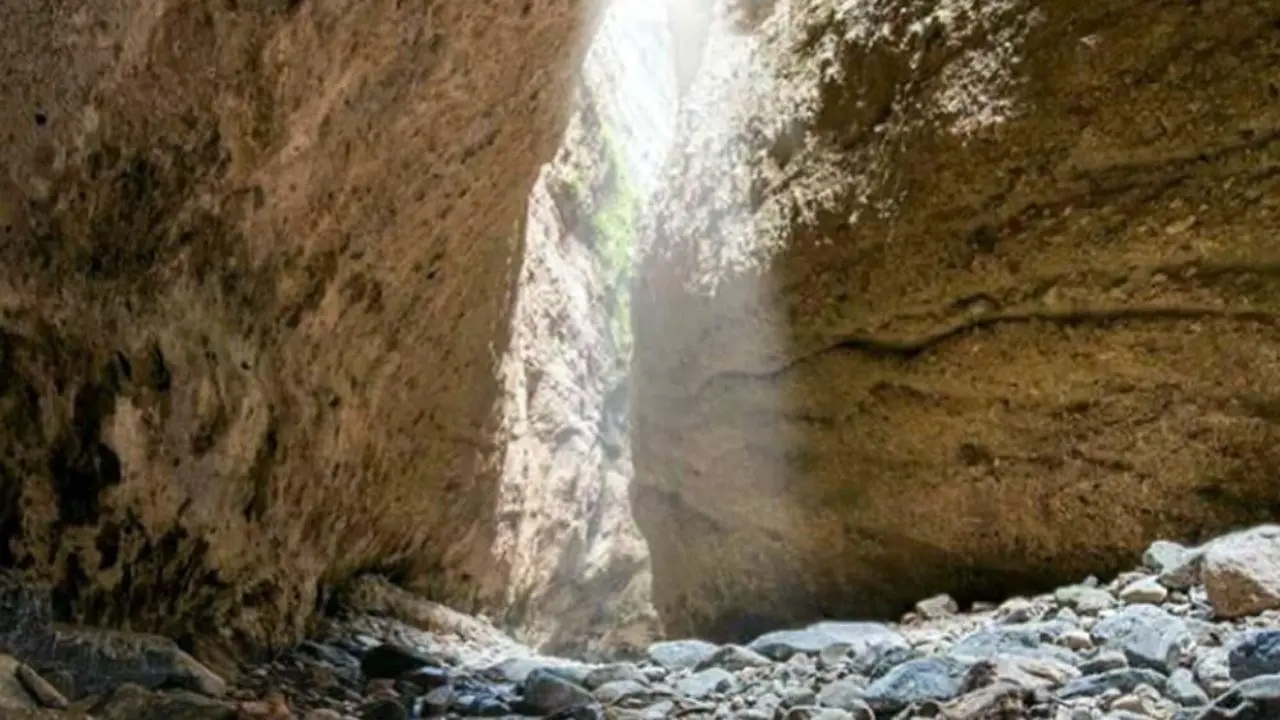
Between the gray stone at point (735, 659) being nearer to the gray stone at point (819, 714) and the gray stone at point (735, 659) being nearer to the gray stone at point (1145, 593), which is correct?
the gray stone at point (819, 714)

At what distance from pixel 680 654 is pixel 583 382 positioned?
5.75m

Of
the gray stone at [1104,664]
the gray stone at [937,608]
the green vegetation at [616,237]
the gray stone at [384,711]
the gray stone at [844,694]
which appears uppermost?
the green vegetation at [616,237]

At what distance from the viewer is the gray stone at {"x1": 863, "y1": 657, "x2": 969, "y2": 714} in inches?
106

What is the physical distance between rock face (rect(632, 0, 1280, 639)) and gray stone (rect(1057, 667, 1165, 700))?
63.9 inches

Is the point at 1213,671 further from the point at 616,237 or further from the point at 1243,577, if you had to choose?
the point at 616,237

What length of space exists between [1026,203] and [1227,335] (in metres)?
0.83

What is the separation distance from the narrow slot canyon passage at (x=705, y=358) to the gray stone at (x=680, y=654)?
0.09ft

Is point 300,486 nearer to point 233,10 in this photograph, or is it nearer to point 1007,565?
point 233,10

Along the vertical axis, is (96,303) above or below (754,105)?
below

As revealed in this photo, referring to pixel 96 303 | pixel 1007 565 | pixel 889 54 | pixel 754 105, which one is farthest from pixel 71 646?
pixel 754 105

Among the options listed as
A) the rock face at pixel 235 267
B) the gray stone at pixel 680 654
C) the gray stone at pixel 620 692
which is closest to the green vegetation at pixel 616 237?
the rock face at pixel 235 267

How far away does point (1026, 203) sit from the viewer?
424 centimetres

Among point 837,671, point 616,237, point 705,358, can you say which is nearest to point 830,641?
point 837,671

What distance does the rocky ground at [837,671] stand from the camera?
2365 millimetres
